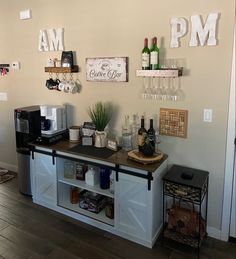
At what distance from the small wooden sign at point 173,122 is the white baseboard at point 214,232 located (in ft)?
Result: 2.93

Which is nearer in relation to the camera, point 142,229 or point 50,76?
point 142,229

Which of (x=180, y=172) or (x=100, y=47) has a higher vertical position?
(x=100, y=47)

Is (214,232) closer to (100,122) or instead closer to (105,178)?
(105,178)

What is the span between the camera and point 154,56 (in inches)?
90.4

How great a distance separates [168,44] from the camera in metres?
2.35

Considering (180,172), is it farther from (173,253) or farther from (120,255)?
(120,255)

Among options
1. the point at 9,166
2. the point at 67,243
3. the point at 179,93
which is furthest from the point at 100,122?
the point at 9,166

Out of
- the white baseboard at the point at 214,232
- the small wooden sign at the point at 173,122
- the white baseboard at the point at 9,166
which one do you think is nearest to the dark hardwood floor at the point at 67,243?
the white baseboard at the point at 214,232

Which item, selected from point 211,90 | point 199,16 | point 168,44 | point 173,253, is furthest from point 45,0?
point 173,253

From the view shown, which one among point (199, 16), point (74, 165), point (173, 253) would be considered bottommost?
point (173, 253)

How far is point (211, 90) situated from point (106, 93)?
3.50ft

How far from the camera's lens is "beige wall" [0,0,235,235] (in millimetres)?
2207

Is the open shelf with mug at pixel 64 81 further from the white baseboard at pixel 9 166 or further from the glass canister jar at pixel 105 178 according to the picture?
the white baseboard at pixel 9 166

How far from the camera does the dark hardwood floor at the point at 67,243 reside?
2256 mm
